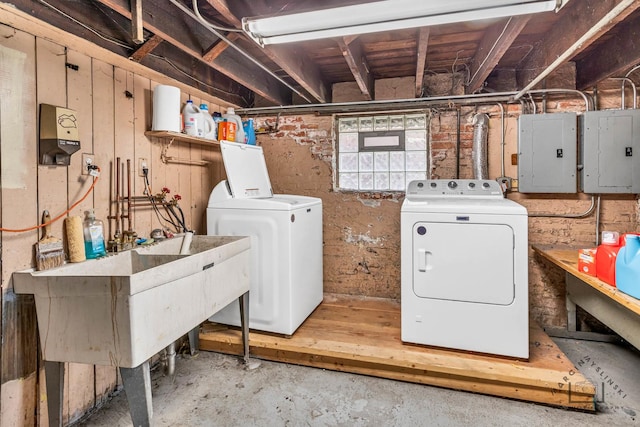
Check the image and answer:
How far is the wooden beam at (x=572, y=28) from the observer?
168cm

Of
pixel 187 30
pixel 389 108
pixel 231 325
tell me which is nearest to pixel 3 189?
pixel 187 30

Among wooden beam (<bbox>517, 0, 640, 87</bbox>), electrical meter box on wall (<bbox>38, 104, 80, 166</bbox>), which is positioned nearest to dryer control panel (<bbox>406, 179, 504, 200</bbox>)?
wooden beam (<bbox>517, 0, 640, 87</bbox>)

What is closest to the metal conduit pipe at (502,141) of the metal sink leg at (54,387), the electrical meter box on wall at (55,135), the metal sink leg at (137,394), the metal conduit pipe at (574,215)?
the metal conduit pipe at (574,215)

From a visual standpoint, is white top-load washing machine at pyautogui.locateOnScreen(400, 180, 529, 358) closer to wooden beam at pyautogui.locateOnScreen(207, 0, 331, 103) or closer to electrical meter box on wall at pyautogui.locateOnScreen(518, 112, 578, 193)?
electrical meter box on wall at pyautogui.locateOnScreen(518, 112, 578, 193)

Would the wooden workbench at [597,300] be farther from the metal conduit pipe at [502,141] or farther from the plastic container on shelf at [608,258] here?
the metal conduit pipe at [502,141]

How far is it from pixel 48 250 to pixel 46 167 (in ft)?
1.43

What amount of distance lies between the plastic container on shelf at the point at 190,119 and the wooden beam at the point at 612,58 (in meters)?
3.10

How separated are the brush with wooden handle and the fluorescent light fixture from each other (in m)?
1.47

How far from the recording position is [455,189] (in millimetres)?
2824

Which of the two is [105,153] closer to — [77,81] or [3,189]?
[77,81]

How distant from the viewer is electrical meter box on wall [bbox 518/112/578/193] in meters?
2.77

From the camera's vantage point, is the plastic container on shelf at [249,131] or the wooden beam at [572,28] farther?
the plastic container on shelf at [249,131]

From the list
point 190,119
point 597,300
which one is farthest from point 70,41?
point 597,300

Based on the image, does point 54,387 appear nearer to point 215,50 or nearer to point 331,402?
point 331,402
